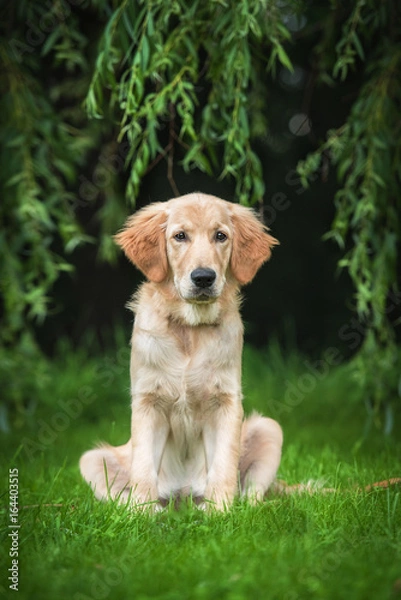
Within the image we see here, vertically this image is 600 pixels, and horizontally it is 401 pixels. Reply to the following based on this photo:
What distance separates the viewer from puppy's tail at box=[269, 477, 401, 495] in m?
3.64

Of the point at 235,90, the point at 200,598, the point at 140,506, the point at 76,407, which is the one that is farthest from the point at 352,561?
the point at 76,407

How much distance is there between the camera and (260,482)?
12.7 feet

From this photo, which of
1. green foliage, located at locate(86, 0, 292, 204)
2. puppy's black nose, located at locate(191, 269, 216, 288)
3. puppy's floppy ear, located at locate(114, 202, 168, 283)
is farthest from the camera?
green foliage, located at locate(86, 0, 292, 204)

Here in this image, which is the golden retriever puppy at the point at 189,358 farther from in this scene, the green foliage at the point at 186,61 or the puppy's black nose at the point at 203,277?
the green foliage at the point at 186,61

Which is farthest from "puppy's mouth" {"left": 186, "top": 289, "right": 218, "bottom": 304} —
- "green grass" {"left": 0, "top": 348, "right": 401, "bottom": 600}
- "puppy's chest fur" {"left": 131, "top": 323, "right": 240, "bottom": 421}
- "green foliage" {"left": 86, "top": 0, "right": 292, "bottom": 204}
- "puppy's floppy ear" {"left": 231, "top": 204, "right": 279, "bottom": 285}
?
"green grass" {"left": 0, "top": 348, "right": 401, "bottom": 600}

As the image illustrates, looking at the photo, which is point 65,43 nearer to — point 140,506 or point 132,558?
point 140,506

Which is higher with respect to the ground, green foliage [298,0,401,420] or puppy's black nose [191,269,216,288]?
green foliage [298,0,401,420]

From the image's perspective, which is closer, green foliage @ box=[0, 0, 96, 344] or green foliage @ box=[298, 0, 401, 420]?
green foliage @ box=[298, 0, 401, 420]

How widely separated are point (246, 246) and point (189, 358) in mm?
579

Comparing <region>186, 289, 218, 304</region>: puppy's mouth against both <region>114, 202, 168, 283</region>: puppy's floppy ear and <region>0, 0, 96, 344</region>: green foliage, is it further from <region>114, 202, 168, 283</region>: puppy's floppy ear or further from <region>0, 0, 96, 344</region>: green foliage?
<region>0, 0, 96, 344</region>: green foliage

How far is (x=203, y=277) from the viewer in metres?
3.54

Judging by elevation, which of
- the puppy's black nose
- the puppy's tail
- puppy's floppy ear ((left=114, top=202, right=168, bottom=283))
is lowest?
the puppy's tail

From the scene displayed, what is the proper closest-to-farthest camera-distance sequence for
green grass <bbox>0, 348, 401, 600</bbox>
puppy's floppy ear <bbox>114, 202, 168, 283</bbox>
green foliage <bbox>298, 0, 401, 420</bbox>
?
green grass <bbox>0, 348, 401, 600</bbox>, puppy's floppy ear <bbox>114, 202, 168, 283</bbox>, green foliage <bbox>298, 0, 401, 420</bbox>

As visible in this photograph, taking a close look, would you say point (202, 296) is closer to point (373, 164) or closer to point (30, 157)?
point (373, 164)
